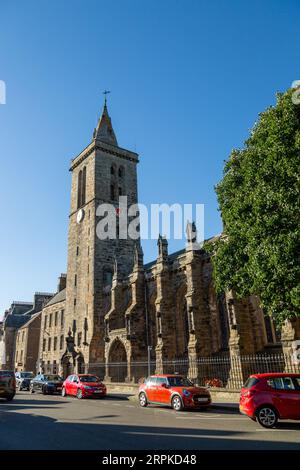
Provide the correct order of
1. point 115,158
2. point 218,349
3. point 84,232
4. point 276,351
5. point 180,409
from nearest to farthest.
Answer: point 180,409 < point 276,351 < point 218,349 < point 84,232 < point 115,158

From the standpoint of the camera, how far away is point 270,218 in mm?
13531

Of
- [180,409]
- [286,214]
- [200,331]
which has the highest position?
[286,214]

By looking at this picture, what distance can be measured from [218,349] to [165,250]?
→ 376 inches

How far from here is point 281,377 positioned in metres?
10.6

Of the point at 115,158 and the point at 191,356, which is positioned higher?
the point at 115,158

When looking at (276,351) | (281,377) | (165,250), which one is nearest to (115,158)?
(165,250)

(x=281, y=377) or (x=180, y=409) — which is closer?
(x=281, y=377)

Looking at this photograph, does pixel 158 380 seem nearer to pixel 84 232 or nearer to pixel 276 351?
pixel 276 351

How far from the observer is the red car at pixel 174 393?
46.2 feet

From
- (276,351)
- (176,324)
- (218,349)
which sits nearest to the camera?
(276,351)

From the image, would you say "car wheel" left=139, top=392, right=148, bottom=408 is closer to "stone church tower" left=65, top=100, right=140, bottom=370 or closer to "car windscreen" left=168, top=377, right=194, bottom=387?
"car windscreen" left=168, top=377, right=194, bottom=387

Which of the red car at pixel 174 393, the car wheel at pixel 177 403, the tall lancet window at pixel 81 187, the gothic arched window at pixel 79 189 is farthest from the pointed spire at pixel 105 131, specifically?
the car wheel at pixel 177 403

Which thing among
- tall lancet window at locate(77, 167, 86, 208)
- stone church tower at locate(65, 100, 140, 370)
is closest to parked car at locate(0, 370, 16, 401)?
stone church tower at locate(65, 100, 140, 370)

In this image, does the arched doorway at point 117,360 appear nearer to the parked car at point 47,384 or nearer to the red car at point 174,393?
the parked car at point 47,384
